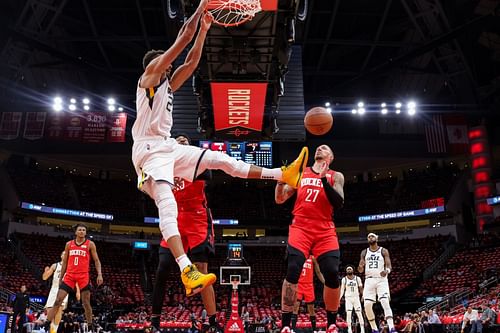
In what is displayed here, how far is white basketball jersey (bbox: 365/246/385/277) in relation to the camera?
1092 cm

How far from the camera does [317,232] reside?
639cm

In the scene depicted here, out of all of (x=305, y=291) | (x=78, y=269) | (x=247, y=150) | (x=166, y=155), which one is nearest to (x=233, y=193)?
(x=247, y=150)

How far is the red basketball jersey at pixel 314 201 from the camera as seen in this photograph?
647 centimetres

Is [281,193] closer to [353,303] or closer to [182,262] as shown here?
[182,262]

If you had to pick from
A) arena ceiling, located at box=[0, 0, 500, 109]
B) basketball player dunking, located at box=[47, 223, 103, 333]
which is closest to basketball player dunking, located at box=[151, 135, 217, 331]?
basketball player dunking, located at box=[47, 223, 103, 333]

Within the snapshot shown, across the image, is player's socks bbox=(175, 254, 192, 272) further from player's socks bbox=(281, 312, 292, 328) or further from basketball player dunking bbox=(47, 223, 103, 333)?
basketball player dunking bbox=(47, 223, 103, 333)

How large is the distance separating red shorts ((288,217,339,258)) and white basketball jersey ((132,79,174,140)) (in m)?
2.25

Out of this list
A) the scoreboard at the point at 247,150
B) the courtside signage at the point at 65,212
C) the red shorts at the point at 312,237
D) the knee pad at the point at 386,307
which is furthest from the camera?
the courtside signage at the point at 65,212

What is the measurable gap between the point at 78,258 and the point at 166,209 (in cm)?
571

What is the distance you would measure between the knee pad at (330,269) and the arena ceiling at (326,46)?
16862mm

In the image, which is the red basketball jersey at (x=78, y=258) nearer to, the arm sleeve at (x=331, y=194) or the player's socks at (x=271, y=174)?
the arm sleeve at (x=331, y=194)

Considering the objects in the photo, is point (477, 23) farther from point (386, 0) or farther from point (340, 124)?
point (340, 124)

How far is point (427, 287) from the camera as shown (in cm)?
2895

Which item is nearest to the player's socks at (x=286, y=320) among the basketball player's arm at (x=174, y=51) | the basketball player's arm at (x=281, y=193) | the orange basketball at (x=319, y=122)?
the basketball player's arm at (x=281, y=193)
